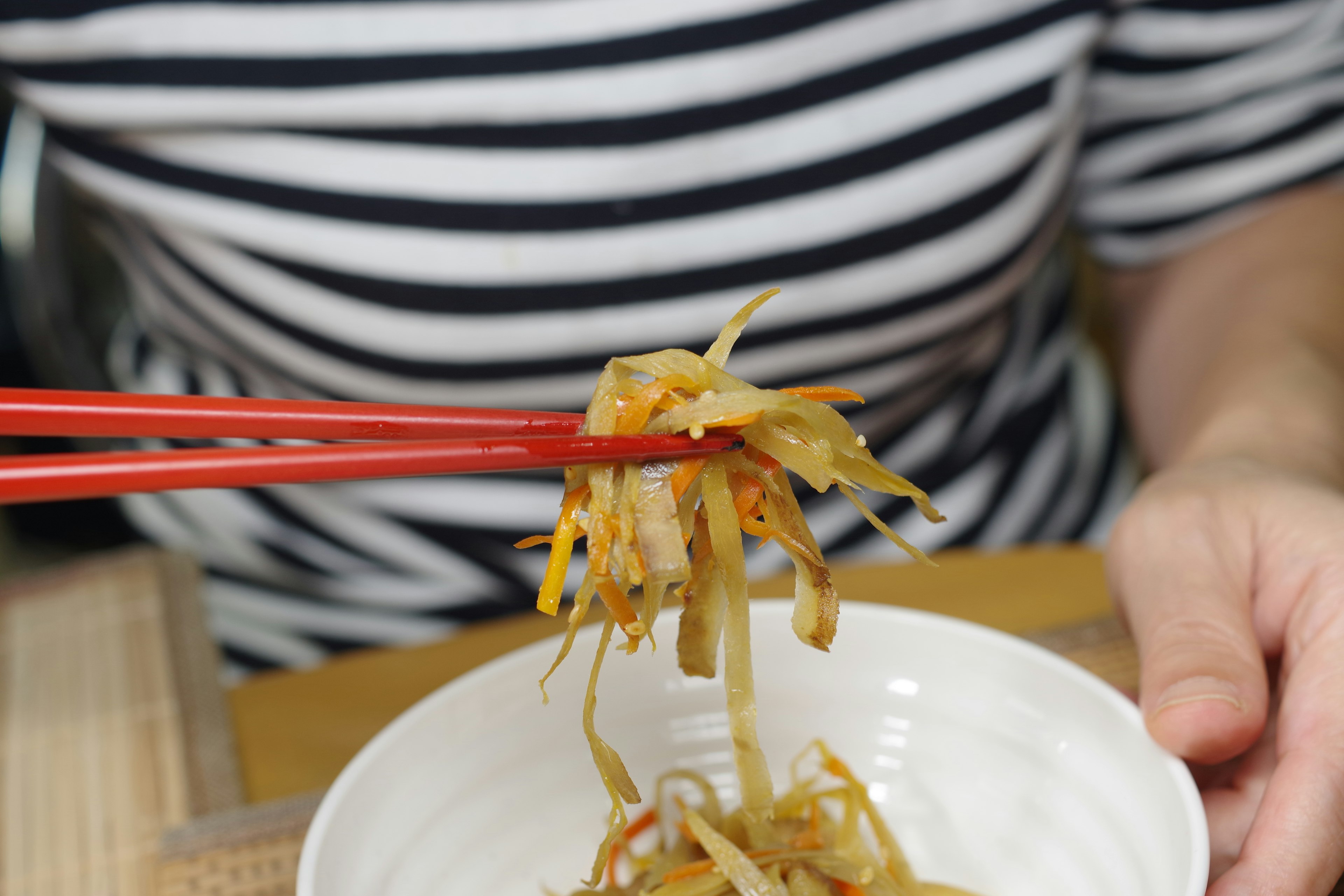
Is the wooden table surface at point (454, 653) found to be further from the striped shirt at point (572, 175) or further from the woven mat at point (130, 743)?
the striped shirt at point (572, 175)

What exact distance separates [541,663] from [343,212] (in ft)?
1.67

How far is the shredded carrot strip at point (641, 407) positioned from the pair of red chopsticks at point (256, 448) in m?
0.02

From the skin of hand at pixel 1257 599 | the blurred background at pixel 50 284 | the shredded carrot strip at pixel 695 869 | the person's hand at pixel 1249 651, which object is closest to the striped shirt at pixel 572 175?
the blurred background at pixel 50 284

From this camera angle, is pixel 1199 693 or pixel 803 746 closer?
pixel 1199 693

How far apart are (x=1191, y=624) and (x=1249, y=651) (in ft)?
→ 0.11

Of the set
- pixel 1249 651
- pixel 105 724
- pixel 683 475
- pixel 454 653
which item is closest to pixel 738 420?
pixel 683 475

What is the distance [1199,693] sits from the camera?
19.6 inches

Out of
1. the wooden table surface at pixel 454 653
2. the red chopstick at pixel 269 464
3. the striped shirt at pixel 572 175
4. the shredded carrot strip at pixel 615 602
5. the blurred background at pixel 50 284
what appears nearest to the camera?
the red chopstick at pixel 269 464

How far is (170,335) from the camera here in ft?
3.75

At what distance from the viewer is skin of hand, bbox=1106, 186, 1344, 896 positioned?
0.49 metres

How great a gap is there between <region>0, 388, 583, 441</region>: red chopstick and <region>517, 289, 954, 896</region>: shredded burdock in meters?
0.09

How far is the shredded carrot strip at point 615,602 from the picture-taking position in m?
0.48

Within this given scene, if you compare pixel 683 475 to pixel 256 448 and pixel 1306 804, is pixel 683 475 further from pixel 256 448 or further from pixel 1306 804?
pixel 1306 804

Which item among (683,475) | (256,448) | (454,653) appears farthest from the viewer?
(454,653)
